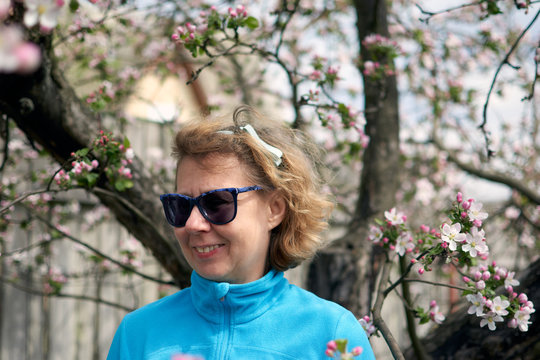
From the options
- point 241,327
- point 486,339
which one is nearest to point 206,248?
point 241,327

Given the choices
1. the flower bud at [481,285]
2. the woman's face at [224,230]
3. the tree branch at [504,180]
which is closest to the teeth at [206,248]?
the woman's face at [224,230]

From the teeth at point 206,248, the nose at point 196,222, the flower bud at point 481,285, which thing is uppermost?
the nose at point 196,222

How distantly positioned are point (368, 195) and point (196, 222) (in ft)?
5.00

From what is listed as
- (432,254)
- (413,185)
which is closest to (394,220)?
(432,254)

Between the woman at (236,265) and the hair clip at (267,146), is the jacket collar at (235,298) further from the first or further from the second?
the hair clip at (267,146)

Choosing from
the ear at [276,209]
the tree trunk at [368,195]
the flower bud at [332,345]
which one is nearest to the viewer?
the flower bud at [332,345]

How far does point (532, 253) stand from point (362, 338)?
3.91 metres

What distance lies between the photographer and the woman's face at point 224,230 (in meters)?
1.44

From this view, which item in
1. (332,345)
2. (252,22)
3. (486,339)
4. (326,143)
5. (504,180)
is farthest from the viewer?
(326,143)

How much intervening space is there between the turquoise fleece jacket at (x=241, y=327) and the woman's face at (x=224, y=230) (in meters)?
0.06

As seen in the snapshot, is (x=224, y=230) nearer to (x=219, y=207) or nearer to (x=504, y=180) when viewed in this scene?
(x=219, y=207)

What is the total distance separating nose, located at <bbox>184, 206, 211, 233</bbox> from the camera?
55.8 inches

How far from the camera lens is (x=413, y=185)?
471cm

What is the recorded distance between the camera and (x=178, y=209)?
148cm
